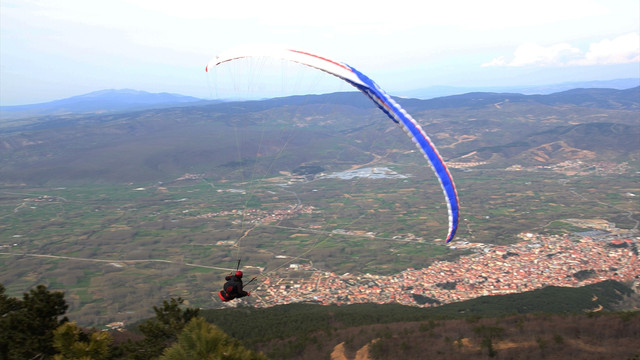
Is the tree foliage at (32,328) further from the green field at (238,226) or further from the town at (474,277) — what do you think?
the green field at (238,226)

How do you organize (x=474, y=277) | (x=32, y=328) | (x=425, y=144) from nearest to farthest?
(x=32, y=328)
(x=425, y=144)
(x=474, y=277)

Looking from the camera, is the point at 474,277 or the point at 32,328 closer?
the point at 32,328

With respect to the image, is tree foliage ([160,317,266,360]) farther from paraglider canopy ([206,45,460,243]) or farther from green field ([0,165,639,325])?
green field ([0,165,639,325])

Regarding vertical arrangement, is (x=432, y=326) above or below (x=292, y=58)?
below

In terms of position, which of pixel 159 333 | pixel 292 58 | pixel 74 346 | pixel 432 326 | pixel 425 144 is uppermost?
pixel 292 58

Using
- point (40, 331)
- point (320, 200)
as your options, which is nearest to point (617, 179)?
point (320, 200)

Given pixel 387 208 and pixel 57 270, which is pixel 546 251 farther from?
pixel 57 270

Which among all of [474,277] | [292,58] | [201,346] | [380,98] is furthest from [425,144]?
[474,277]

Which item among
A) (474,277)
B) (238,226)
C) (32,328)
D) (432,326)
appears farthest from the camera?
(238,226)

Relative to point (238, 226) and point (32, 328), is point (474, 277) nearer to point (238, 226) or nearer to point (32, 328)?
point (238, 226)
